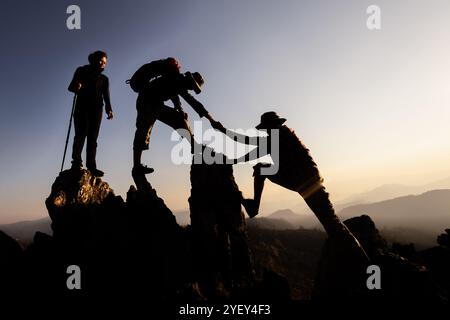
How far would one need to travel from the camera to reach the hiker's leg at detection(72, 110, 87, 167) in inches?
→ 302

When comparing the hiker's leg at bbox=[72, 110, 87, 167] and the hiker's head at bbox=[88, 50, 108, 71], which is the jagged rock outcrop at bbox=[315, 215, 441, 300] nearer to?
the hiker's leg at bbox=[72, 110, 87, 167]

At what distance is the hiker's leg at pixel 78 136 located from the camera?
25.1 feet

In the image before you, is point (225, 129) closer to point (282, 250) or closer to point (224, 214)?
point (224, 214)

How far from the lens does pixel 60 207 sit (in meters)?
6.45

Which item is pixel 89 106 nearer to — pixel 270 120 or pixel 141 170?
pixel 141 170

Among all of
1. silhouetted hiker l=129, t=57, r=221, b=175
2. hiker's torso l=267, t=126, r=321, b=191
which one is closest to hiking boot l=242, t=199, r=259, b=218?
hiker's torso l=267, t=126, r=321, b=191

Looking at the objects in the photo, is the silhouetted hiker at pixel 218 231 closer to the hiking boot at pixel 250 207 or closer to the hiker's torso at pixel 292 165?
the hiking boot at pixel 250 207

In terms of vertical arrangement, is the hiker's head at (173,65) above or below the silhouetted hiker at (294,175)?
above

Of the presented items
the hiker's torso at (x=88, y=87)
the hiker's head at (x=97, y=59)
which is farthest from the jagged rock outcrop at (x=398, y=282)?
the hiker's head at (x=97, y=59)

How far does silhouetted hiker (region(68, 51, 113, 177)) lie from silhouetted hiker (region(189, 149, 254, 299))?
9.91ft

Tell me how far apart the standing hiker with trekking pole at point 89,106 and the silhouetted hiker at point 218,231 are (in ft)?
9.89

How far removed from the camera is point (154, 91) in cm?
787

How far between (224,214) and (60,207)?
12.7ft

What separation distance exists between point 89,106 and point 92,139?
94 cm
